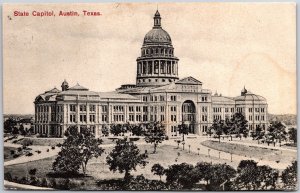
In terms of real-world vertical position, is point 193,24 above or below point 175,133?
above

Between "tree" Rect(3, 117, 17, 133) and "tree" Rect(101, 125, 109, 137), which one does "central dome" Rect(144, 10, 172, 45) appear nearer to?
"tree" Rect(101, 125, 109, 137)

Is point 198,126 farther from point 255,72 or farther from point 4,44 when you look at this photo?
point 4,44

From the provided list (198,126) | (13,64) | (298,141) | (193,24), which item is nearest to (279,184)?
(298,141)

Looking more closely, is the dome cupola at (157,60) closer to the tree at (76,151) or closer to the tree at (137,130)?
the tree at (137,130)

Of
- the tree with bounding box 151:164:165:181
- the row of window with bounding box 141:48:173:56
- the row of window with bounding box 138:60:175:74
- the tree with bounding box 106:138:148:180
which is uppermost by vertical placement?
the row of window with bounding box 141:48:173:56

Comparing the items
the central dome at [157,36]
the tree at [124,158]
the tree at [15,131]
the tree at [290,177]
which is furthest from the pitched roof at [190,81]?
the tree at [15,131]

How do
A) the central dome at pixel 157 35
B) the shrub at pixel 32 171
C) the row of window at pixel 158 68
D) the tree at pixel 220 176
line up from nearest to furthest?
the central dome at pixel 157 35 → the tree at pixel 220 176 → the shrub at pixel 32 171 → the row of window at pixel 158 68

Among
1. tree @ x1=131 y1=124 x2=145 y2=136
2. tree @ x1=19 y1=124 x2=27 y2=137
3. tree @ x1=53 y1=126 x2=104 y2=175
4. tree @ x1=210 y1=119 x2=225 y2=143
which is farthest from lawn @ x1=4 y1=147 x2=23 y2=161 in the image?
tree @ x1=210 y1=119 x2=225 y2=143
